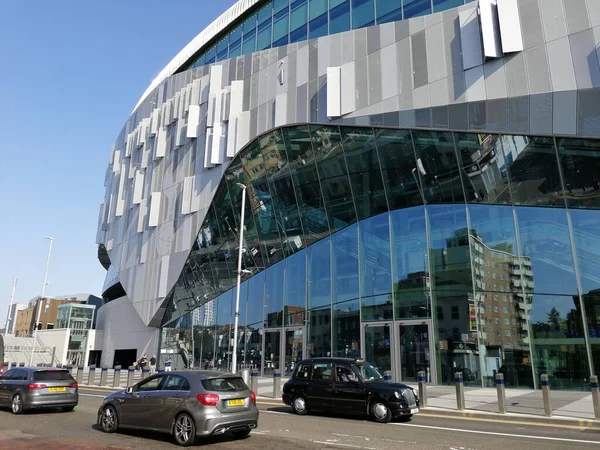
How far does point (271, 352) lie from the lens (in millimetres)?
27312

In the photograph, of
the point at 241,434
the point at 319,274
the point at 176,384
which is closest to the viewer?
the point at 176,384

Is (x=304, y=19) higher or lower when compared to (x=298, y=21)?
lower

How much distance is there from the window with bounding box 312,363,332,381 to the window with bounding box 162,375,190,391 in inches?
201

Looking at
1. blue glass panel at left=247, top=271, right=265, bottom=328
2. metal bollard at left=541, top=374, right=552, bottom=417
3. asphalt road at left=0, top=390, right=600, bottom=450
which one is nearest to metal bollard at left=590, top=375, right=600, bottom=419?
metal bollard at left=541, top=374, right=552, bottom=417

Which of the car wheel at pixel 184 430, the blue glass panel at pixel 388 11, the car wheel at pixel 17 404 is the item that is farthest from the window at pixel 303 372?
the blue glass panel at pixel 388 11

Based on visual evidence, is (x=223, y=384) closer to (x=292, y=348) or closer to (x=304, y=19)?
(x=292, y=348)

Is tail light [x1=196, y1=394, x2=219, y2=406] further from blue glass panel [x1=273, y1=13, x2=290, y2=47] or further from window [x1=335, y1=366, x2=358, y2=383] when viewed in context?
blue glass panel [x1=273, y1=13, x2=290, y2=47]

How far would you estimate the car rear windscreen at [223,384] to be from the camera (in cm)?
902

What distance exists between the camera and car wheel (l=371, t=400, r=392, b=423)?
1171 cm

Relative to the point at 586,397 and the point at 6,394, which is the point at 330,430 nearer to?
the point at 6,394

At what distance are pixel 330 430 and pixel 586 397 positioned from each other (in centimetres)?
1108

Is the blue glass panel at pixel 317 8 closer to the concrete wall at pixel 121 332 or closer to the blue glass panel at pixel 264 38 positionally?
the blue glass panel at pixel 264 38

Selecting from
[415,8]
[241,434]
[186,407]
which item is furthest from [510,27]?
[186,407]

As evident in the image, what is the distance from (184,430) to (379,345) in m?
15.0
